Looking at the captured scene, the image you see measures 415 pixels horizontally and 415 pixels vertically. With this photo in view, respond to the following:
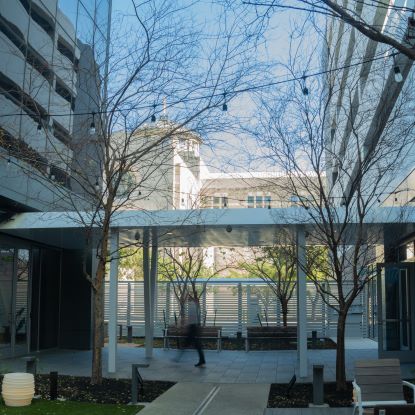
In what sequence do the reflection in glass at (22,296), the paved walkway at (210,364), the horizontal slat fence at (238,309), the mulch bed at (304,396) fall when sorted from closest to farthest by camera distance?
1. the mulch bed at (304,396)
2. the paved walkway at (210,364)
3. the reflection in glass at (22,296)
4. the horizontal slat fence at (238,309)

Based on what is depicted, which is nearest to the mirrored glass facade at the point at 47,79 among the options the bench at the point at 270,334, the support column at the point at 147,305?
the support column at the point at 147,305

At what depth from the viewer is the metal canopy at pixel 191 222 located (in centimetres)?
1264

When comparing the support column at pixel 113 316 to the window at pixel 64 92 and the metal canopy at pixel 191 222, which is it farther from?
the window at pixel 64 92

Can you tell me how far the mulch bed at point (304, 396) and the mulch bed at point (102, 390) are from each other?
2.00m

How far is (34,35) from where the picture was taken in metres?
16.3

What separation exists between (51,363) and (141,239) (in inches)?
148

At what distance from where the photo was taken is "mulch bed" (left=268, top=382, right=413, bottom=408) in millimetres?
10016

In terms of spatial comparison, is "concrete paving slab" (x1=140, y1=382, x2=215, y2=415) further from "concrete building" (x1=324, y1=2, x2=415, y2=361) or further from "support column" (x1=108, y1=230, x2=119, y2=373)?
"concrete building" (x1=324, y1=2, x2=415, y2=361)

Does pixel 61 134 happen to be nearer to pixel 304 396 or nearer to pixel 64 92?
pixel 64 92

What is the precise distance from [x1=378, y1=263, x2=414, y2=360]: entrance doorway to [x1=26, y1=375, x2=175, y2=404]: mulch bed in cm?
640

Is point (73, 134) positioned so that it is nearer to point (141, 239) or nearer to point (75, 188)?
point (141, 239)

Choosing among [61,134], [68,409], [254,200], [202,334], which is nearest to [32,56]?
[61,134]

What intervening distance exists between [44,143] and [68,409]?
7.64 m

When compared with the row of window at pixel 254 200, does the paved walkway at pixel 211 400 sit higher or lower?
lower
